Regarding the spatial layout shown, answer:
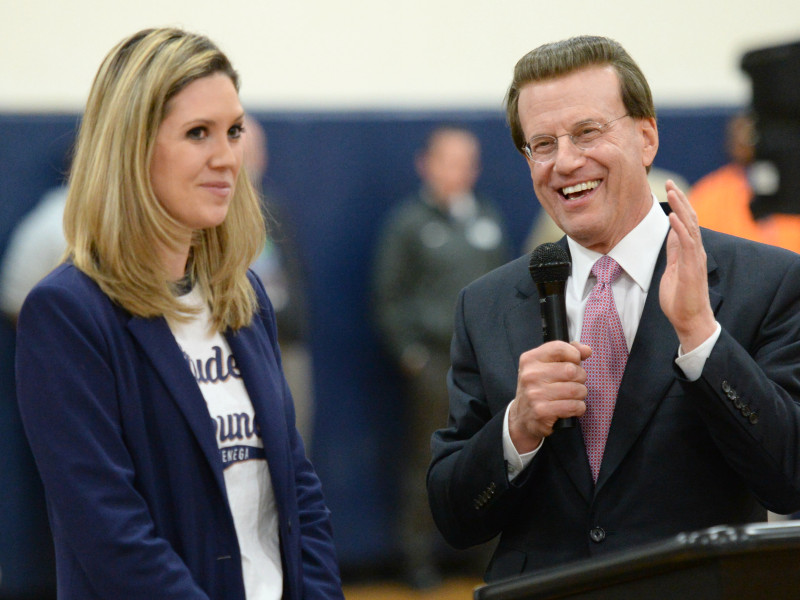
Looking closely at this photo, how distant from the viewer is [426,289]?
6543 millimetres

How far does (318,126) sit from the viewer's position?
6.93 m

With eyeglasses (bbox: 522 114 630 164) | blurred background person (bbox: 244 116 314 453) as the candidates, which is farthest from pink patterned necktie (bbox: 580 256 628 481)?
blurred background person (bbox: 244 116 314 453)

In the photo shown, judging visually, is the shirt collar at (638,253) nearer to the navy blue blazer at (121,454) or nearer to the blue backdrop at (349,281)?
the navy blue blazer at (121,454)

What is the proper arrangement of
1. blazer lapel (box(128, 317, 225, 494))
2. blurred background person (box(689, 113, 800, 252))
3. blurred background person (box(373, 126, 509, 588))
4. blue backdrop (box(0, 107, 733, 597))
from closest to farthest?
blazer lapel (box(128, 317, 225, 494)), blurred background person (box(689, 113, 800, 252)), blurred background person (box(373, 126, 509, 588)), blue backdrop (box(0, 107, 733, 597))

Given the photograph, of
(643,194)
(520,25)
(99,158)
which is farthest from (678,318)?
(520,25)

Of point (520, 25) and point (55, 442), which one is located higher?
point (520, 25)

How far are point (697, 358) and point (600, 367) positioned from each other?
27 cm

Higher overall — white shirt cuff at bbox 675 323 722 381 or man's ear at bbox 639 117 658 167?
man's ear at bbox 639 117 658 167

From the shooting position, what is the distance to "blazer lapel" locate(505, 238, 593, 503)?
2.18m

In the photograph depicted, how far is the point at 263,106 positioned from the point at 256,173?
789 millimetres

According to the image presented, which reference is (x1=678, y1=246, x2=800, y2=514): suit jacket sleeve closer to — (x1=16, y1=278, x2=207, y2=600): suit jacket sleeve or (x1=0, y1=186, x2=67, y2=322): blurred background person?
(x1=16, y1=278, x2=207, y2=600): suit jacket sleeve

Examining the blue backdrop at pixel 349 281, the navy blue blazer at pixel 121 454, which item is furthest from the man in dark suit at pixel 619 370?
the blue backdrop at pixel 349 281

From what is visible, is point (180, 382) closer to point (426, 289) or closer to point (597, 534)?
point (597, 534)

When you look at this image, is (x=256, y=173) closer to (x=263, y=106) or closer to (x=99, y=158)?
(x=263, y=106)
